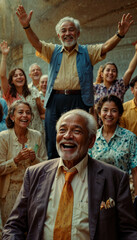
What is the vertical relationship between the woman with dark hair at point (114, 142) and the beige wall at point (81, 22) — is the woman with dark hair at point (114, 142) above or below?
below

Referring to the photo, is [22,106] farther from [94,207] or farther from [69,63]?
[94,207]

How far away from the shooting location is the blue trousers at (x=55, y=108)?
13.8 feet

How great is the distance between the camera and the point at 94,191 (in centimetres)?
218

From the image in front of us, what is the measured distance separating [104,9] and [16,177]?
6.07 m

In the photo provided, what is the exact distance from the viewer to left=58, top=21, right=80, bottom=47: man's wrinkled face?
13.8 ft

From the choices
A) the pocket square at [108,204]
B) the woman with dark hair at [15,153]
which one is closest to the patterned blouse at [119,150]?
the woman with dark hair at [15,153]

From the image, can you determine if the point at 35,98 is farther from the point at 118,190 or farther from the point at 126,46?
the point at 126,46

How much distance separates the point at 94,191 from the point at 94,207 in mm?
105

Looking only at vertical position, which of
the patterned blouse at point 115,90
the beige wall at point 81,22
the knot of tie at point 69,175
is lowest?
the knot of tie at point 69,175

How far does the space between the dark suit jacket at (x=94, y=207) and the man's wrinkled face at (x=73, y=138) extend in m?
0.12

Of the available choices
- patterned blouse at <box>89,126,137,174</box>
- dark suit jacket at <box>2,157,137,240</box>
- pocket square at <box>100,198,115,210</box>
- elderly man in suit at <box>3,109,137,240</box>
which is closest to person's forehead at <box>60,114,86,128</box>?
elderly man in suit at <box>3,109,137,240</box>

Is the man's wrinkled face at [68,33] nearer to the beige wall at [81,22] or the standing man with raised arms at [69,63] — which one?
the standing man with raised arms at [69,63]

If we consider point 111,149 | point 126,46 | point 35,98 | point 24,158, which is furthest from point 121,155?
point 126,46

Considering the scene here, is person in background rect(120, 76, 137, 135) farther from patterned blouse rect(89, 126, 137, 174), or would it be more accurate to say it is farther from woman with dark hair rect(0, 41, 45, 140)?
woman with dark hair rect(0, 41, 45, 140)
